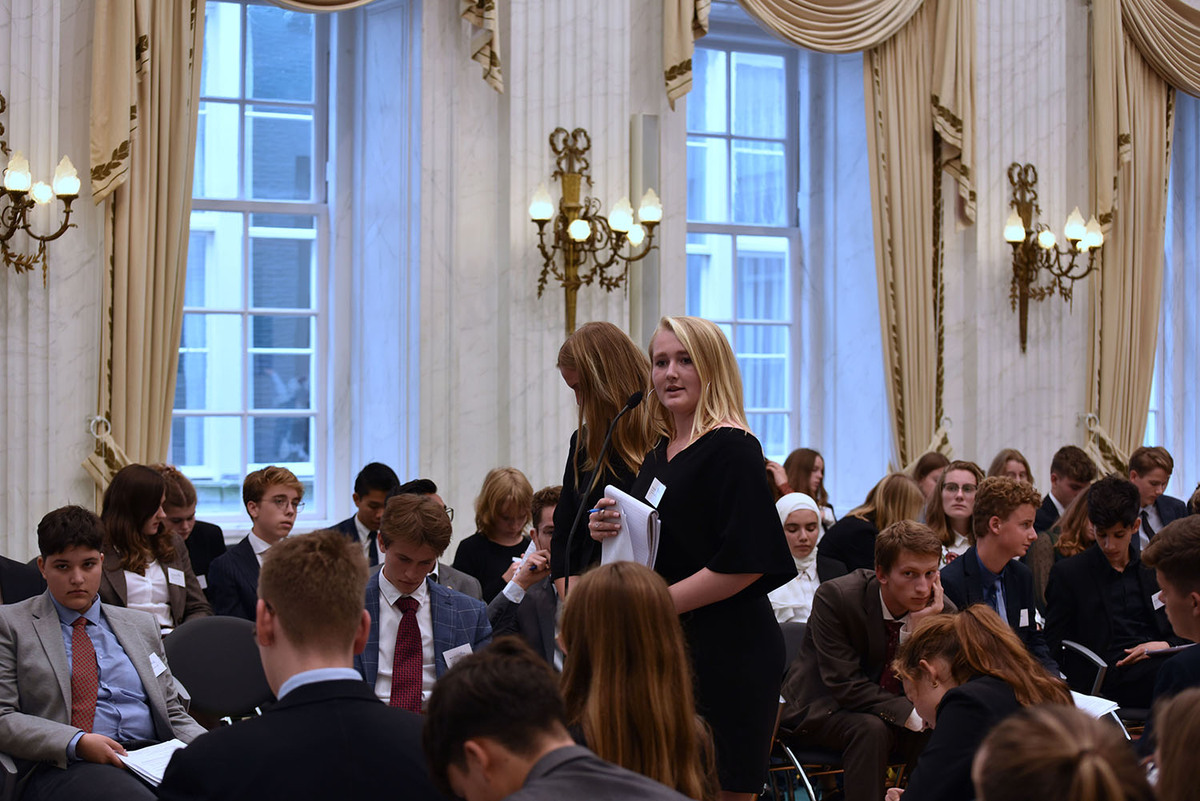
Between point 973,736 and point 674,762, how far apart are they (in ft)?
2.66

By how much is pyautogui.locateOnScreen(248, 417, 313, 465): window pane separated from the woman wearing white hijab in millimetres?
3053

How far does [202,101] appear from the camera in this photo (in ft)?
22.7

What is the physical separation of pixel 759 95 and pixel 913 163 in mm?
1232

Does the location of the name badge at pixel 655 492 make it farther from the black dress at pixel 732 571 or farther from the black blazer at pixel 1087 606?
the black blazer at pixel 1087 606

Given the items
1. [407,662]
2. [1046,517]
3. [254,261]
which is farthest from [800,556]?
[254,261]

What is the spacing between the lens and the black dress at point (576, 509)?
3010 millimetres

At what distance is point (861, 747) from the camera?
403 cm

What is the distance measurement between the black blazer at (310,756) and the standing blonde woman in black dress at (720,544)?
0.87 meters

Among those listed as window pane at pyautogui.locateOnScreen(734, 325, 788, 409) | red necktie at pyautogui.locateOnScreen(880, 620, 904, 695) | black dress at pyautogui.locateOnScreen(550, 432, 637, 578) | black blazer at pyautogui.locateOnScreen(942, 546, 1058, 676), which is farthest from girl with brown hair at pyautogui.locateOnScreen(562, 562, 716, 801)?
window pane at pyautogui.locateOnScreen(734, 325, 788, 409)

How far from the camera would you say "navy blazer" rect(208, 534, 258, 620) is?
15.7 ft

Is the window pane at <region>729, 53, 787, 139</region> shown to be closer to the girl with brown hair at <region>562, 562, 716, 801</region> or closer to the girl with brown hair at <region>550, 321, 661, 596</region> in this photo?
the girl with brown hair at <region>550, 321, 661, 596</region>

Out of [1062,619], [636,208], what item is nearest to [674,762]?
[1062,619]

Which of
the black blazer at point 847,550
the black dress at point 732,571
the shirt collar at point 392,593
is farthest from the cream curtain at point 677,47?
the black dress at point 732,571

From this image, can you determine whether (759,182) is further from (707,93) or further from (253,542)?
(253,542)
